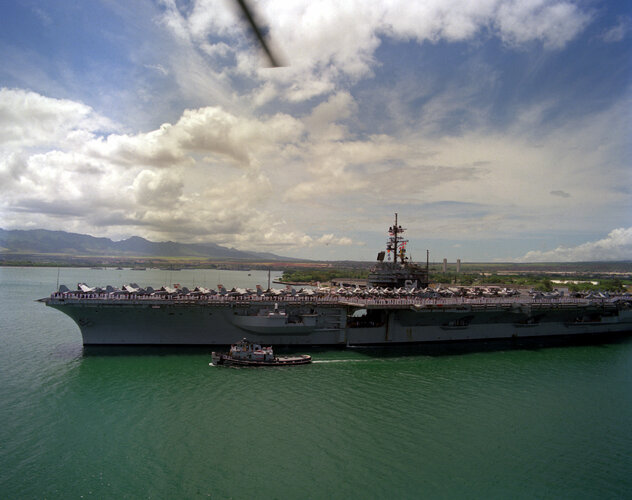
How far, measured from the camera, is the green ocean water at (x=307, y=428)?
11.3 m

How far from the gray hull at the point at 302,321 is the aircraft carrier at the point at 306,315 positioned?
6 cm

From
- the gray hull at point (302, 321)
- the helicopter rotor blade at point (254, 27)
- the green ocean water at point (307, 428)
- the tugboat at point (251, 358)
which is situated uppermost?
the helicopter rotor blade at point (254, 27)

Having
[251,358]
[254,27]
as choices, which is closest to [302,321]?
[251,358]

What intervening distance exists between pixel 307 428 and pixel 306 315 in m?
11.1

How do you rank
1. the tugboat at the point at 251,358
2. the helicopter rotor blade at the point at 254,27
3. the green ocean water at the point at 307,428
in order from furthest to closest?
the tugboat at the point at 251,358, the green ocean water at the point at 307,428, the helicopter rotor blade at the point at 254,27

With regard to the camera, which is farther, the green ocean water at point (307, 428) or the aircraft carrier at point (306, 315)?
the aircraft carrier at point (306, 315)

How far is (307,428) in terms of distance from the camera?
1441 centimetres

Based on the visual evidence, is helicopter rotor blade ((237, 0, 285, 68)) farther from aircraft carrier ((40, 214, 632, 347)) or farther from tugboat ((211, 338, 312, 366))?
aircraft carrier ((40, 214, 632, 347))

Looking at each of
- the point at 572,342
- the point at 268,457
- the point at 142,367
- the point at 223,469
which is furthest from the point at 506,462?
the point at 572,342

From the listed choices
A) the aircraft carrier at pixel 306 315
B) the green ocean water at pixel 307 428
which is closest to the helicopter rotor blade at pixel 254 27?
the green ocean water at pixel 307 428

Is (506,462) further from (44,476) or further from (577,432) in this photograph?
(44,476)

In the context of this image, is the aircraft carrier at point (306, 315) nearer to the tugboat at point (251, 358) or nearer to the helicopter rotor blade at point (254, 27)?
the tugboat at point (251, 358)

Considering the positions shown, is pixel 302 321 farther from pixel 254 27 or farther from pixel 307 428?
pixel 254 27

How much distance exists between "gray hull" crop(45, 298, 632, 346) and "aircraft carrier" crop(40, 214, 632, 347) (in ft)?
0.20
